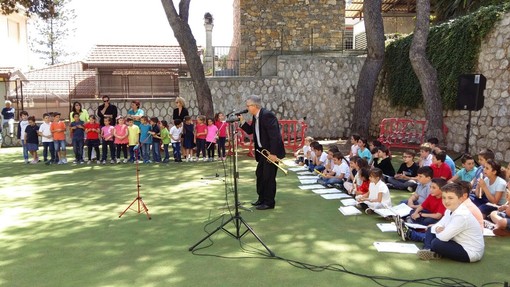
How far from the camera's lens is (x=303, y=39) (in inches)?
757

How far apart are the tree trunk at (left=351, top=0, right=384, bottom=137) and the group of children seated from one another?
391 centimetres

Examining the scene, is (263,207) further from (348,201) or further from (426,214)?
(426,214)

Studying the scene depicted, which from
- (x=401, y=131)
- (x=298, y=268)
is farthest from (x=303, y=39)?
(x=298, y=268)

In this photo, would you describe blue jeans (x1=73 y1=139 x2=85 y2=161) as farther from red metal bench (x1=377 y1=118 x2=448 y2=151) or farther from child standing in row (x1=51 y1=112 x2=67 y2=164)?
red metal bench (x1=377 y1=118 x2=448 y2=151)

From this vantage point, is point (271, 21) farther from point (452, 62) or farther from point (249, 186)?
point (249, 186)

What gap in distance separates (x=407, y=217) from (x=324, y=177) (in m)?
2.88

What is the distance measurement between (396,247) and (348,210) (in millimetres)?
1598

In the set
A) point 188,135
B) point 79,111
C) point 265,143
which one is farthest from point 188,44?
point 265,143

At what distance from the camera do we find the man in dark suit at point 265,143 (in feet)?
20.7

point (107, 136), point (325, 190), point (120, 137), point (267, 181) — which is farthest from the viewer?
point (107, 136)

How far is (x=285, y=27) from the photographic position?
19.0 metres

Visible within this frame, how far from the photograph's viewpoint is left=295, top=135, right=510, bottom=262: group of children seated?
4.28 metres

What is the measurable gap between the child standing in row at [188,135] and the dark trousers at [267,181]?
543cm

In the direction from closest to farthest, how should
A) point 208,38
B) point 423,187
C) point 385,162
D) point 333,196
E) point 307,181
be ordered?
point 423,187 → point 333,196 → point 385,162 → point 307,181 → point 208,38
